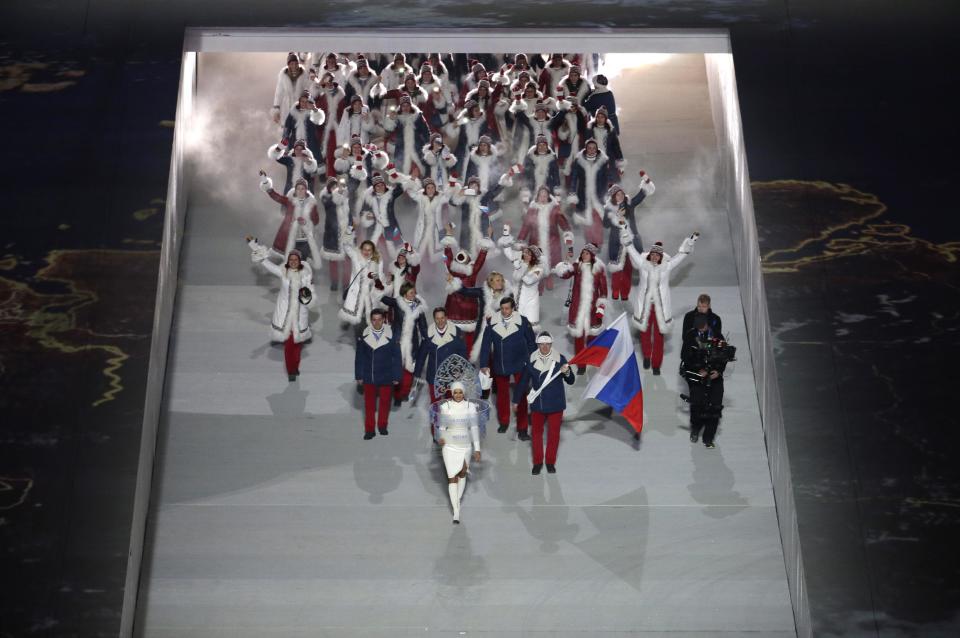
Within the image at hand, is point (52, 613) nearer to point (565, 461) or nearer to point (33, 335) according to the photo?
point (33, 335)

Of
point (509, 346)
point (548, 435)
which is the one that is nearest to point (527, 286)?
point (509, 346)

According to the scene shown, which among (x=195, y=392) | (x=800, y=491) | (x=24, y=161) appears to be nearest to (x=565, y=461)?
(x=800, y=491)

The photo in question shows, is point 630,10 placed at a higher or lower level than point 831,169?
higher

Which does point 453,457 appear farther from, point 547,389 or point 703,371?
point 703,371

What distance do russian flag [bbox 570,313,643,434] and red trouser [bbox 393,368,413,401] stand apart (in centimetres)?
161

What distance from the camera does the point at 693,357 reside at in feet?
47.1

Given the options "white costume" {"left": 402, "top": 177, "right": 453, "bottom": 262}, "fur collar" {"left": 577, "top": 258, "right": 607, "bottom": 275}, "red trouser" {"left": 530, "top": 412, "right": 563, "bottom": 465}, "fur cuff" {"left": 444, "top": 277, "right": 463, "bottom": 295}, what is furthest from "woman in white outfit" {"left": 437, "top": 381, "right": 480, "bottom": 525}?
"white costume" {"left": 402, "top": 177, "right": 453, "bottom": 262}

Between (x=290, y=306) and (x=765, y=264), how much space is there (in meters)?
4.44

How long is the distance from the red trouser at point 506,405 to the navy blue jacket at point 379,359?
93 centimetres

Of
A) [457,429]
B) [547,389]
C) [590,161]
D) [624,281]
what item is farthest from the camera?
[590,161]

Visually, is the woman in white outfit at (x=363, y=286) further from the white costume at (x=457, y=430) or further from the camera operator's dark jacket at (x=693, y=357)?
the camera operator's dark jacket at (x=693, y=357)

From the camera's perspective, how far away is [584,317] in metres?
15.3

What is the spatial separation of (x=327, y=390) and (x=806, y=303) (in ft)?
14.8

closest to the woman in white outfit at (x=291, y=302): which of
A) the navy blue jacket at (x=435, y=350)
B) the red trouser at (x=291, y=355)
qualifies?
the red trouser at (x=291, y=355)
